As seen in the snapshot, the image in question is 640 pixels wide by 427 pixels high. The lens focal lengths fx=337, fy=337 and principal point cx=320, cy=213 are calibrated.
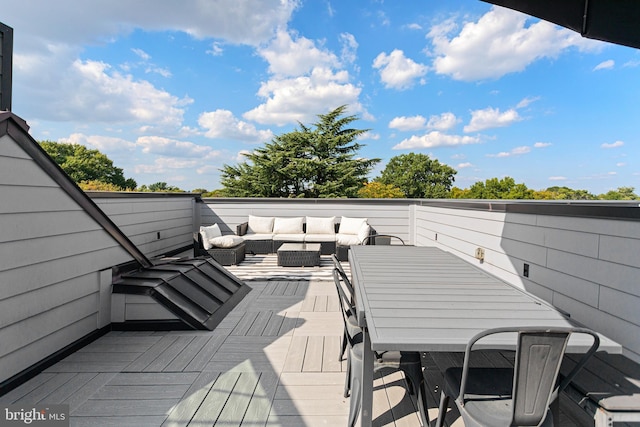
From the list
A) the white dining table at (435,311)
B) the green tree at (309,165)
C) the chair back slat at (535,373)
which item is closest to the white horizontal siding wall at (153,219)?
the white dining table at (435,311)

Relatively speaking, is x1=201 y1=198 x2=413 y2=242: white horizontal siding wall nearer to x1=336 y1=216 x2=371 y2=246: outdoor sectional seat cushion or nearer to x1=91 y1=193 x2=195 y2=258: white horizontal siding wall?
x1=336 y1=216 x2=371 y2=246: outdoor sectional seat cushion

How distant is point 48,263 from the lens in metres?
2.34

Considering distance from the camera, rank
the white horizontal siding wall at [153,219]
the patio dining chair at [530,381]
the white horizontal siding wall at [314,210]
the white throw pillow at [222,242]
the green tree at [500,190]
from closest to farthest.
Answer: the patio dining chair at [530,381], the white horizontal siding wall at [153,219], the white throw pillow at [222,242], the white horizontal siding wall at [314,210], the green tree at [500,190]

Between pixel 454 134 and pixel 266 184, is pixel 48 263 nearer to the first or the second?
pixel 266 184

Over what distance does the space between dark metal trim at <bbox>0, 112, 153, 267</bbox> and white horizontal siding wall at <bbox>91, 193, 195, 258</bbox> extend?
132cm

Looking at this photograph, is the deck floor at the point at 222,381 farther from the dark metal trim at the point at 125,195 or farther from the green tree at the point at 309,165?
the green tree at the point at 309,165

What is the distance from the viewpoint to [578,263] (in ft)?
6.97

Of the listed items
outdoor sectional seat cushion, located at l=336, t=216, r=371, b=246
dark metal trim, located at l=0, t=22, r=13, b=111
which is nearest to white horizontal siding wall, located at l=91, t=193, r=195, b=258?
dark metal trim, located at l=0, t=22, r=13, b=111

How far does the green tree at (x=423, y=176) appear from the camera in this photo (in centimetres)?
2306

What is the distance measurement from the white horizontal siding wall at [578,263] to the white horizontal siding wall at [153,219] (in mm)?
4507

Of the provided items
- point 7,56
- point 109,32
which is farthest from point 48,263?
point 109,32

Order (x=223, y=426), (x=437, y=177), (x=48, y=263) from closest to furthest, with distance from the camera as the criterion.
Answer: (x=223, y=426), (x=48, y=263), (x=437, y=177)

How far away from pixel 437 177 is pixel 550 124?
23.3 ft

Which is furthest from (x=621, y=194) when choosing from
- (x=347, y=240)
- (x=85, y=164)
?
(x=85, y=164)
